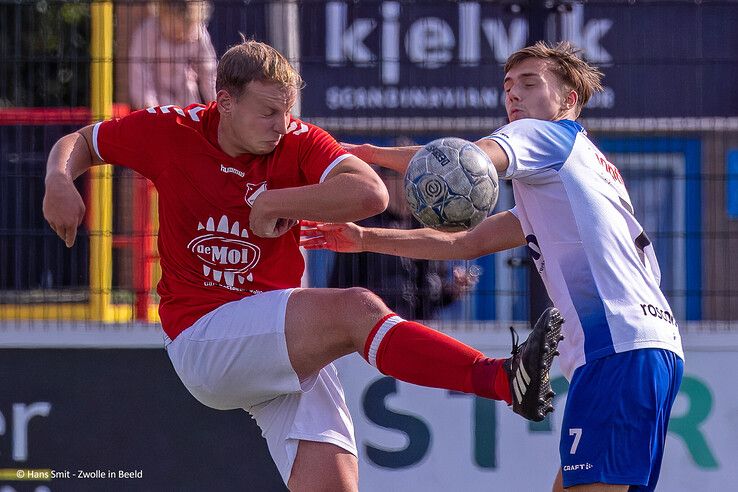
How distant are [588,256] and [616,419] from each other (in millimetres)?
540

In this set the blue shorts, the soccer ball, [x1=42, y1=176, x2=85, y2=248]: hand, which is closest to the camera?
the soccer ball

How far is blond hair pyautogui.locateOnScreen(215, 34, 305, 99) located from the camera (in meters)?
4.54

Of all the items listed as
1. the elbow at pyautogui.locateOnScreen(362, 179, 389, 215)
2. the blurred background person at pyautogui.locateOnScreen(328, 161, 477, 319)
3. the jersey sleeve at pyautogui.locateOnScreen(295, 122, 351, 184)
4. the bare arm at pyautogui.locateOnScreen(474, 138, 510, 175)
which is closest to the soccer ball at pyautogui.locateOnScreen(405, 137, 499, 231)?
the bare arm at pyautogui.locateOnScreen(474, 138, 510, 175)

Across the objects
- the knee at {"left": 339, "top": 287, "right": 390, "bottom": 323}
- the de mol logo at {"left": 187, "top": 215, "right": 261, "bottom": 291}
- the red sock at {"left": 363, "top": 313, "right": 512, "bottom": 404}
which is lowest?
the red sock at {"left": 363, "top": 313, "right": 512, "bottom": 404}

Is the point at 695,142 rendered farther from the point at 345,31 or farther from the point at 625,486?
the point at 625,486

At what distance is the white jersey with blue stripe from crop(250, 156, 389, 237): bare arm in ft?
1.70

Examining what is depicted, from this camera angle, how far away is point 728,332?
22.7 feet

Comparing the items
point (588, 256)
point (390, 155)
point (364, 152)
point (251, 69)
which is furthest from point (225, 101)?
point (588, 256)

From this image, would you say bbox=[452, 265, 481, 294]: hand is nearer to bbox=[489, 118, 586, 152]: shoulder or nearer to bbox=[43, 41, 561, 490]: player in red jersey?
bbox=[43, 41, 561, 490]: player in red jersey

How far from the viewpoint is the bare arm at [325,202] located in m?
4.28

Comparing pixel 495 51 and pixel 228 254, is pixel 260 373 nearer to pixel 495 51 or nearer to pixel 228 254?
pixel 228 254

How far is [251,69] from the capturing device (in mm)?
4551

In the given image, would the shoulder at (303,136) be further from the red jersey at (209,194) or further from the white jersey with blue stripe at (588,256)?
the white jersey with blue stripe at (588,256)

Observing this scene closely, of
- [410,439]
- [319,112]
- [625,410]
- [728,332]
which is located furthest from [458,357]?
[319,112]
